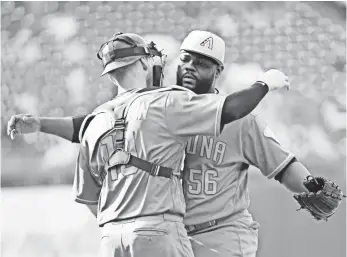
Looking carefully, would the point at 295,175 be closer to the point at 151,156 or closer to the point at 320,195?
the point at 320,195

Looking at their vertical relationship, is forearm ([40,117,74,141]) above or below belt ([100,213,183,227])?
above

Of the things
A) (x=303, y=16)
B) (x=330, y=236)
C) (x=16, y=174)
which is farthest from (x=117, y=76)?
(x=303, y=16)

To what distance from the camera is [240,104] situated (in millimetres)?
2734

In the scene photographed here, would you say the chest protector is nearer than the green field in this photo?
Yes

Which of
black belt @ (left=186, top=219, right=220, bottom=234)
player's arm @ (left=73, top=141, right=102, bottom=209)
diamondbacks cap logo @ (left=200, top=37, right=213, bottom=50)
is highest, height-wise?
→ diamondbacks cap logo @ (left=200, top=37, right=213, bottom=50)

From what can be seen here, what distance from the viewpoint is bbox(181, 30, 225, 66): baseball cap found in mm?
3480

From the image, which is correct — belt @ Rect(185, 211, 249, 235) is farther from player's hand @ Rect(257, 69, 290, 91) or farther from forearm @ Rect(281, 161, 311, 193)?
player's hand @ Rect(257, 69, 290, 91)

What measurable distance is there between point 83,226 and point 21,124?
8.80ft

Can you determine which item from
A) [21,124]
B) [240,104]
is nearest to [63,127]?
[21,124]

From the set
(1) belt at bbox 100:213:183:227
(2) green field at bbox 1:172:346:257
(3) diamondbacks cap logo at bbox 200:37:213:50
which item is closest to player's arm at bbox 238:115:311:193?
(3) diamondbacks cap logo at bbox 200:37:213:50

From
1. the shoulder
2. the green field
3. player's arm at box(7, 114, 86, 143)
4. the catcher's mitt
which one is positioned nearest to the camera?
the shoulder

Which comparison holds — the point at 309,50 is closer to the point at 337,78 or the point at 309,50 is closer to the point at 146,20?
the point at 337,78

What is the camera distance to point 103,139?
292cm

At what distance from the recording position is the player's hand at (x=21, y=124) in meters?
3.26
